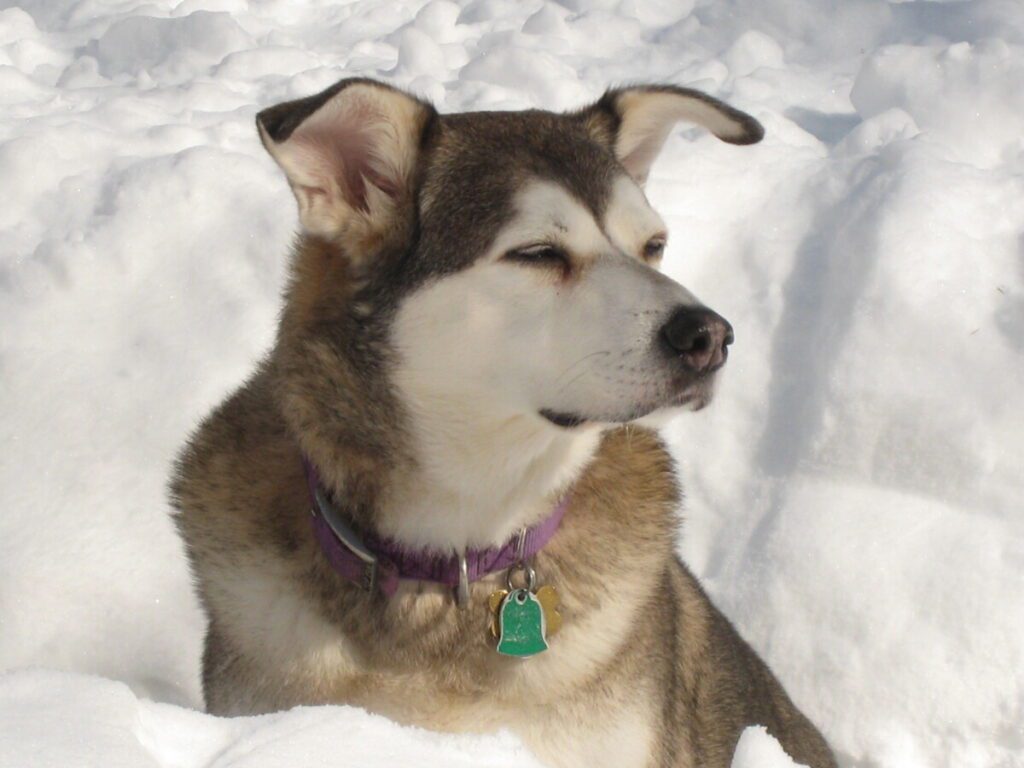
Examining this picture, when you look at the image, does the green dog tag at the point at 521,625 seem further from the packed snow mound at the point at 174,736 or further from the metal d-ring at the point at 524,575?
the packed snow mound at the point at 174,736

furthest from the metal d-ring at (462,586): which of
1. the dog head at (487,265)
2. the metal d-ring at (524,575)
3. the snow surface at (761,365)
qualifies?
the snow surface at (761,365)

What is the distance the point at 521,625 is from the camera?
105 inches

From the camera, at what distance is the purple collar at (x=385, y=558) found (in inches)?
105

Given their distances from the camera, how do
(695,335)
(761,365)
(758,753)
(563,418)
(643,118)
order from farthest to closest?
(761,365)
(643,118)
(563,418)
(695,335)
(758,753)

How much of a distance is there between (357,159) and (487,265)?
0.42 meters

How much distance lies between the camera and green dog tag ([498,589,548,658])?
2.66 metres

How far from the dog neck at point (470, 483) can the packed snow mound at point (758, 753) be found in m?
0.83

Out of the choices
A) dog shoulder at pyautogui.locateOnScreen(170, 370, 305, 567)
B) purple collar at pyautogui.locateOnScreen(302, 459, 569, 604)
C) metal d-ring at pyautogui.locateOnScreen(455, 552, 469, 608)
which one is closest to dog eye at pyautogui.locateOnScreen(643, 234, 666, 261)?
purple collar at pyautogui.locateOnScreen(302, 459, 569, 604)

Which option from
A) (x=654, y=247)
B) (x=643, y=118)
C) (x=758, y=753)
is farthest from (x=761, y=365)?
(x=758, y=753)

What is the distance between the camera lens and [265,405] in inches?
118

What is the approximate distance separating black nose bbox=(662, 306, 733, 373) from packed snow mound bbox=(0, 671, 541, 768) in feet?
3.00

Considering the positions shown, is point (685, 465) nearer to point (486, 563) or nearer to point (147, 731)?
point (486, 563)

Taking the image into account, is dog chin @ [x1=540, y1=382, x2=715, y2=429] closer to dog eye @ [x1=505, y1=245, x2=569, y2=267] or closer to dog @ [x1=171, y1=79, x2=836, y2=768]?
dog @ [x1=171, y1=79, x2=836, y2=768]

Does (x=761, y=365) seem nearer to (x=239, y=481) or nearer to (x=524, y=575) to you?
(x=524, y=575)
